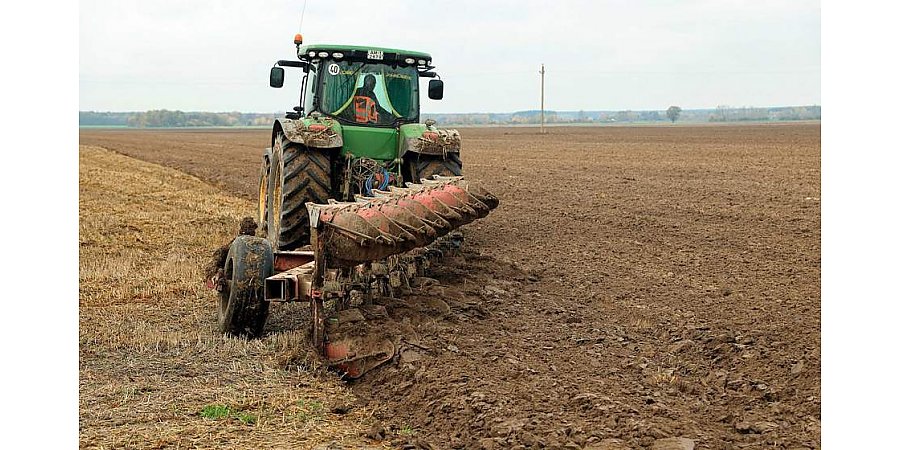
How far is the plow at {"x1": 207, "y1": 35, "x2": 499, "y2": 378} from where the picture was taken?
5.77 metres

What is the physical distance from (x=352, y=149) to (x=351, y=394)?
391cm

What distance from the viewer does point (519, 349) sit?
580 cm

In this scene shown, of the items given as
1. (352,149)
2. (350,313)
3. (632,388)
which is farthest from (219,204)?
(632,388)

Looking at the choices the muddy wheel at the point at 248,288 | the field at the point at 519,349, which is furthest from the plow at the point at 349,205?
the field at the point at 519,349

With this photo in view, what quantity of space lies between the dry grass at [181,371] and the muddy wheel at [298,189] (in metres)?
0.89

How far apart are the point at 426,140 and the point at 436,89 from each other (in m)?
1.11

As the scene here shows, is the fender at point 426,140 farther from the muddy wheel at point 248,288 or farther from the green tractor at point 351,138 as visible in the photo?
the muddy wheel at point 248,288

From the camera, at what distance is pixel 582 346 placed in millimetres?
5934

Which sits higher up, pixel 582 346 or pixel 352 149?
pixel 352 149

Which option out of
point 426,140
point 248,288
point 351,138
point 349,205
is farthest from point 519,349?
point 351,138

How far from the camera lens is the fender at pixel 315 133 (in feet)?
27.3

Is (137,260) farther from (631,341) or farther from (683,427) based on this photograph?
(683,427)

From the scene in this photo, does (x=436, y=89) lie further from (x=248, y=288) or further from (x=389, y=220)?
(x=248, y=288)

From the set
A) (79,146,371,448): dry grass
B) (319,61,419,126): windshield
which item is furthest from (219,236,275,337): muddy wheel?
(319,61,419,126): windshield
